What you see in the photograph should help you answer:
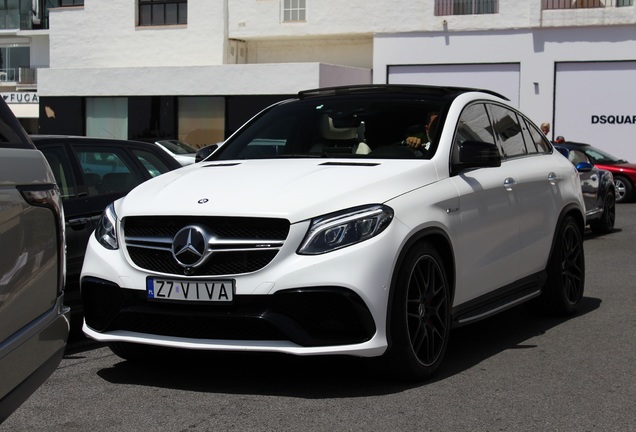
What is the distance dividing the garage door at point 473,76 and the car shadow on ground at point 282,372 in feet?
91.0

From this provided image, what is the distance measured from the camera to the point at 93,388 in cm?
581

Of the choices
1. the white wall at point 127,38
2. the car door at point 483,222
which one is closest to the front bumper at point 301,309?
the car door at point 483,222

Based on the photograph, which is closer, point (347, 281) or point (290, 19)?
point (347, 281)

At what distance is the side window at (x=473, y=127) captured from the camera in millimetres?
6801

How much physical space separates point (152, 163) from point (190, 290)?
3.34m

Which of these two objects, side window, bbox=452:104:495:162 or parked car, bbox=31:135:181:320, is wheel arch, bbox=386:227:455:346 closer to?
side window, bbox=452:104:495:162

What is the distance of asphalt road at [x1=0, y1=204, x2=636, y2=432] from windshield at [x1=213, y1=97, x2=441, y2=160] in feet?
4.47

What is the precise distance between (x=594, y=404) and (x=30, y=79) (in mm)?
56806

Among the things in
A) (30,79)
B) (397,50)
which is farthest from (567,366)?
(30,79)

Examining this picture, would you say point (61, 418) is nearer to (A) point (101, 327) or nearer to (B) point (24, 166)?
(A) point (101, 327)

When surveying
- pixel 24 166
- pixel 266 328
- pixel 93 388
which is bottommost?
pixel 93 388

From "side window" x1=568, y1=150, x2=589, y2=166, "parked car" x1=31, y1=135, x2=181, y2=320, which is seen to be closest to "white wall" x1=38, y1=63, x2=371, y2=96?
"side window" x1=568, y1=150, x2=589, y2=166

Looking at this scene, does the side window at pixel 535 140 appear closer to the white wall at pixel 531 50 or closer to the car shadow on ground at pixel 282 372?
the car shadow on ground at pixel 282 372

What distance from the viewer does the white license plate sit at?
17.8ft
